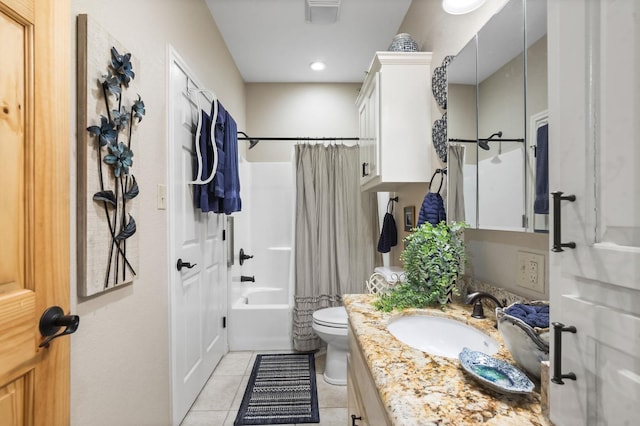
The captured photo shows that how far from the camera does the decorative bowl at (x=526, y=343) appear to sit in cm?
69

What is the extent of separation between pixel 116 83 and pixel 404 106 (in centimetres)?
135

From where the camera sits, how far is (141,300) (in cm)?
138

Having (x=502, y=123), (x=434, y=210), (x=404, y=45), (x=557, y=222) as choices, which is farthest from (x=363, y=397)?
(x=404, y=45)

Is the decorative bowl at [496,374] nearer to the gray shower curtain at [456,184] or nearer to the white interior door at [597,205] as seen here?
the white interior door at [597,205]

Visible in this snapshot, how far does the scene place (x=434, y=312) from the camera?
119cm

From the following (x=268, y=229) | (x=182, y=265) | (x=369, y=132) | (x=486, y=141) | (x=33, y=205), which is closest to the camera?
(x=33, y=205)

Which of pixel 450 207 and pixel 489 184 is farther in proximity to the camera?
pixel 450 207

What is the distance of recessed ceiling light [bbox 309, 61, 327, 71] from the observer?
10.0 ft

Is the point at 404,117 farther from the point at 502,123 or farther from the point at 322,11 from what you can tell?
the point at 322,11

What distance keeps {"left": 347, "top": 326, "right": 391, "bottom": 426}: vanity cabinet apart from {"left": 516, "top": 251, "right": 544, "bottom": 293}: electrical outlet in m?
0.61

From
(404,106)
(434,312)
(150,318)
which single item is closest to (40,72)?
(150,318)

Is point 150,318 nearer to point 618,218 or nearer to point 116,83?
point 116,83

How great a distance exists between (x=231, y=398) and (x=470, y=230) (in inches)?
70.1

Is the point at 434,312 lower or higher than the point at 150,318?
higher
